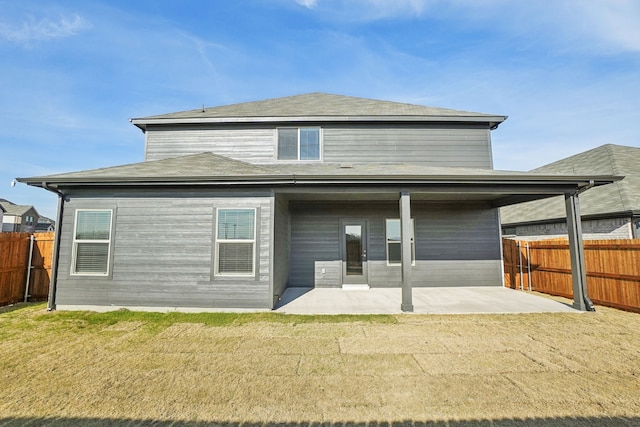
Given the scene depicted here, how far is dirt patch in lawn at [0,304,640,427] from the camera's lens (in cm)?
251

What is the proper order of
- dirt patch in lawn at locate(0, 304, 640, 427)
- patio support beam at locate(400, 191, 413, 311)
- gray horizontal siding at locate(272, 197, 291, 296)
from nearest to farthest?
dirt patch in lawn at locate(0, 304, 640, 427)
patio support beam at locate(400, 191, 413, 311)
gray horizontal siding at locate(272, 197, 291, 296)

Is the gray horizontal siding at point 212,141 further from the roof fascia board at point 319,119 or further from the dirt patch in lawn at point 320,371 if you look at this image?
the dirt patch in lawn at point 320,371

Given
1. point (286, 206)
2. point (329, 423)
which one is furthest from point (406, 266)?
point (329, 423)

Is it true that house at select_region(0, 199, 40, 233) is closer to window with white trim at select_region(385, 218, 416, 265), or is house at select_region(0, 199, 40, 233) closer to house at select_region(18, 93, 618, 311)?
house at select_region(18, 93, 618, 311)

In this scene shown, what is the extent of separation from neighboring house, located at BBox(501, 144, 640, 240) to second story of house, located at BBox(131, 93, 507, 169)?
4.57 meters

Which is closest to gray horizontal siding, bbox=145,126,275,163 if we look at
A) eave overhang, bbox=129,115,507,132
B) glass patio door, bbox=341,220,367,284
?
eave overhang, bbox=129,115,507,132

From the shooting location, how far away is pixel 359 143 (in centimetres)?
948

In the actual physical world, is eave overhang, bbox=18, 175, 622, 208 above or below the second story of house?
below

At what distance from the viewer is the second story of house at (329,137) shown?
932cm

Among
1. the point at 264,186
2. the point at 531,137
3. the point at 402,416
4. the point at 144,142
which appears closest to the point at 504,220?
the point at 531,137

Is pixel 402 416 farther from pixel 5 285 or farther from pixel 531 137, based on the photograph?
pixel 531 137

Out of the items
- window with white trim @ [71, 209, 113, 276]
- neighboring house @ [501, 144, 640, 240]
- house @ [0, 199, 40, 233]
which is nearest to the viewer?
window with white trim @ [71, 209, 113, 276]

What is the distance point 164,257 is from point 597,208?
46.3ft

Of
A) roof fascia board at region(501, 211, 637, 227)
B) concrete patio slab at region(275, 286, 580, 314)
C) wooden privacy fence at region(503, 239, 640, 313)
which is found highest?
roof fascia board at region(501, 211, 637, 227)
